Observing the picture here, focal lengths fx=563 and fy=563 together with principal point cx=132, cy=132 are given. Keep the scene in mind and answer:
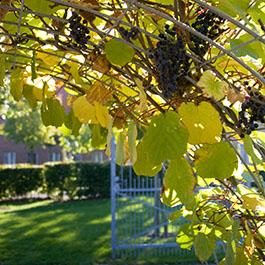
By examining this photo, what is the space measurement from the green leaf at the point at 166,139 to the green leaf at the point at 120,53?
0.40 ft

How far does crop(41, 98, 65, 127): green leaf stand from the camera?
1.29m

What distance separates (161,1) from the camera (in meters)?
0.96

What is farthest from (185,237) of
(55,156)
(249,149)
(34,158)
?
(55,156)

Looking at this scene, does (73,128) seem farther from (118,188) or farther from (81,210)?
(81,210)

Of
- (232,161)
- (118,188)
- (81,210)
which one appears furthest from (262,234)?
(81,210)

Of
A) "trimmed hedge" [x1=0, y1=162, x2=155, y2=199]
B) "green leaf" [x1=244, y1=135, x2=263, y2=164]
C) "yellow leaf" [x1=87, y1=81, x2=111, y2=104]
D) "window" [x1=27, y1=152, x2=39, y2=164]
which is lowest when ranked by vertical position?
"trimmed hedge" [x1=0, y1=162, x2=155, y2=199]

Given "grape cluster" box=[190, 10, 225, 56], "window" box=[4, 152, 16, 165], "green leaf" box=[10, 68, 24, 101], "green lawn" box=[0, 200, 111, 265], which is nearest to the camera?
"grape cluster" box=[190, 10, 225, 56]

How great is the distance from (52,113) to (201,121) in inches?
19.5

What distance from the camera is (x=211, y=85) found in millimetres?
820

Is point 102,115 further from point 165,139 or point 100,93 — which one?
point 165,139

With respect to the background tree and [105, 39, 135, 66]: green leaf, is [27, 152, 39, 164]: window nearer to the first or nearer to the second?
the background tree

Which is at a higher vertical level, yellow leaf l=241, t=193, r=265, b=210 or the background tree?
the background tree

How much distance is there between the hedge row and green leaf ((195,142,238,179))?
572 inches

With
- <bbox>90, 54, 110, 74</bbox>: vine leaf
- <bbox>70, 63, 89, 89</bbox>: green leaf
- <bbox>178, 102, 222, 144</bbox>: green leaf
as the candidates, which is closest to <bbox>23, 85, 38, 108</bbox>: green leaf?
<bbox>70, 63, 89, 89</bbox>: green leaf
